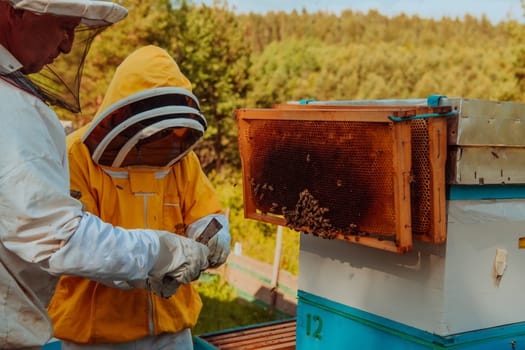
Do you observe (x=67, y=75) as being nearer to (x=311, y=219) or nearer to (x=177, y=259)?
(x=177, y=259)

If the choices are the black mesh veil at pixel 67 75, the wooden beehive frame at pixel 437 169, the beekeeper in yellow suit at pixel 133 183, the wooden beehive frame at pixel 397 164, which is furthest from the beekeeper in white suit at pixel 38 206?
the wooden beehive frame at pixel 437 169

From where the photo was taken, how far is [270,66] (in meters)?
48.7

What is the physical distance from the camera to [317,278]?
3164 mm

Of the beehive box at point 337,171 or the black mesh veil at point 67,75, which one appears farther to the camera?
the beehive box at point 337,171

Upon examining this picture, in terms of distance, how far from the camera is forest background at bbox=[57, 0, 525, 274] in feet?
60.1

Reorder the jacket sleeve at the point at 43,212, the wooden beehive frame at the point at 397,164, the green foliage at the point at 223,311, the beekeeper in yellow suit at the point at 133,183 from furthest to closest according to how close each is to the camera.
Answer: the green foliage at the point at 223,311
the beekeeper in yellow suit at the point at 133,183
the wooden beehive frame at the point at 397,164
the jacket sleeve at the point at 43,212

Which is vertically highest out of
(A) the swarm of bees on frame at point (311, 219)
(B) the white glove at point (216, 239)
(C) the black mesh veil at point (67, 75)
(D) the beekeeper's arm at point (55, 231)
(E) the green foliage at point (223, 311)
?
(C) the black mesh veil at point (67, 75)

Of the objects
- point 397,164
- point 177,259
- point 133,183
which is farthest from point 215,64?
point 177,259

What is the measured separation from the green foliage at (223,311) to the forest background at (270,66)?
0.88 metres

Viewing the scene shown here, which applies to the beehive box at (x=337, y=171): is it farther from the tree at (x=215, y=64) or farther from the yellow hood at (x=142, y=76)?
the tree at (x=215, y=64)

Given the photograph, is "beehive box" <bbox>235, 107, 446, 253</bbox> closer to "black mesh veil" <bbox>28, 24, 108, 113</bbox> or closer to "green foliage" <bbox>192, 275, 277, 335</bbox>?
"black mesh veil" <bbox>28, 24, 108, 113</bbox>

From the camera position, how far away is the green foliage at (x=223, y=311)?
6.27 m

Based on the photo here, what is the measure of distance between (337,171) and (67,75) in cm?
120

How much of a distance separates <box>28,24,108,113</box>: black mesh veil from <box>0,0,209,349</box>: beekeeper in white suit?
240 mm
